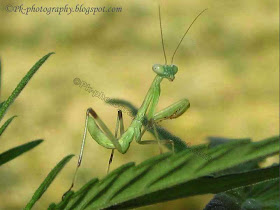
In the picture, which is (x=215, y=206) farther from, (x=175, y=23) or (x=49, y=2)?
(x=175, y=23)

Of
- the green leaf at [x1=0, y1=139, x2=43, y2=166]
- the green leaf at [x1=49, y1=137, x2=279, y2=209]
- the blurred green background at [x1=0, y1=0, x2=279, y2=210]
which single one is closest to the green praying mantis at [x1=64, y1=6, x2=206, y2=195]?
the green leaf at [x1=0, y1=139, x2=43, y2=166]

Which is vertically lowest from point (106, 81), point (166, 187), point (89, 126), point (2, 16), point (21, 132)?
point (166, 187)

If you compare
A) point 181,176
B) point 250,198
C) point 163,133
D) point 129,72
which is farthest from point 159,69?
point 129,72

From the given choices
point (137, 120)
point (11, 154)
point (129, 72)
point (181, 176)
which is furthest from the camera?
point (129, 72)

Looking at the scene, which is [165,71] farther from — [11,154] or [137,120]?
[11,154]

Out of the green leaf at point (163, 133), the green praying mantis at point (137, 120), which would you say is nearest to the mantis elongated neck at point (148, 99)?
the green praying mantis at point (137, 120)

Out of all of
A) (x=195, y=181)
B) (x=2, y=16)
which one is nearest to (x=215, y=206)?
(x=195, y=181)
